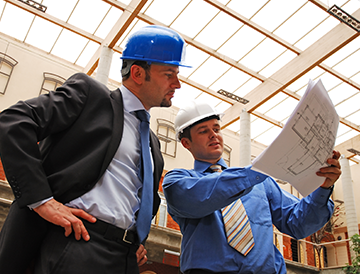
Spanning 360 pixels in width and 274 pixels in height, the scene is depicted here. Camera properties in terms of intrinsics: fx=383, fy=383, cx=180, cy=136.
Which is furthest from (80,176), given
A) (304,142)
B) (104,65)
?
(104,65)

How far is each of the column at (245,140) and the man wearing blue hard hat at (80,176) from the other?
13.3 m

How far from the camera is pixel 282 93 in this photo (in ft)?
54.5

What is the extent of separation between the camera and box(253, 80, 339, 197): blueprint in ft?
5.84

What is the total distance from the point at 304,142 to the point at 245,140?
13855mm

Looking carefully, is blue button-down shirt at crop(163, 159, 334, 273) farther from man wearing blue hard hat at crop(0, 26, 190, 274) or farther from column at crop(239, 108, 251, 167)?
column at crop(239, 108, 251, 167)

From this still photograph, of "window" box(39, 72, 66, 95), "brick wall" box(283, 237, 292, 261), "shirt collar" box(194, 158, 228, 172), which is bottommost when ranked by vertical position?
"shirt collar" box(194, 158, 228, 172)

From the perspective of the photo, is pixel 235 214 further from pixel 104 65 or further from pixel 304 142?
pixel 104 65

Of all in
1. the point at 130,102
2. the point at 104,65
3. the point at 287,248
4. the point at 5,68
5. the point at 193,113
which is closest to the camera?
the point at 130,102

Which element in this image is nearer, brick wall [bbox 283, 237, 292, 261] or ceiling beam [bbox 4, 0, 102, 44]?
ceiling beam [bbox 4, 0, 102, 44]

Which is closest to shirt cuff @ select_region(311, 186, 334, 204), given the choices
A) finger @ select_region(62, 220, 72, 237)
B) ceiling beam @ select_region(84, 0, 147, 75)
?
finger @ select_region(62, 220, 72, 237)

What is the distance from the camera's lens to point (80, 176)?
171 cm

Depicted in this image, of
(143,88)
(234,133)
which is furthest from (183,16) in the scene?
(143,88)

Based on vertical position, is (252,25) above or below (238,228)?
above

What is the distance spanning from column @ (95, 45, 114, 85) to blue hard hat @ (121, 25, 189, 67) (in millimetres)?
10106
